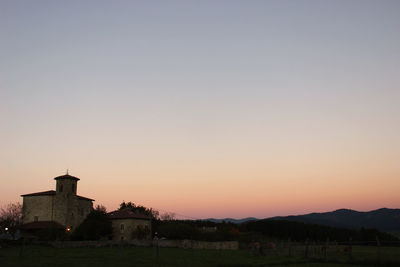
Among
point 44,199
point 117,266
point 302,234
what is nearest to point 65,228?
point 44,199

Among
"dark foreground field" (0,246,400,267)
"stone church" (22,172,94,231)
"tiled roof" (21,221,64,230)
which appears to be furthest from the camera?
"stone church" (22,172,94,231)

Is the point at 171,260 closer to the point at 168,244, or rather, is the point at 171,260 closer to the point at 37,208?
the point at 168,244

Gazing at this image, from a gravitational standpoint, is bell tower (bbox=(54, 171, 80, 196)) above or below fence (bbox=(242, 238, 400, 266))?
above

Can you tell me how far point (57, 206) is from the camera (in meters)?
82.2

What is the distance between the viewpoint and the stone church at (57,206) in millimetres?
81506

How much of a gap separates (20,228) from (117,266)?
5714 cm

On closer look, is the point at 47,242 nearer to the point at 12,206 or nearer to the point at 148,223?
the point at 148,223

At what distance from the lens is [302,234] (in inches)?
4990

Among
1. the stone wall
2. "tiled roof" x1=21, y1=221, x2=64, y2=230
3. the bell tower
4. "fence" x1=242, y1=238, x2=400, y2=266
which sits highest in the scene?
the bell tower

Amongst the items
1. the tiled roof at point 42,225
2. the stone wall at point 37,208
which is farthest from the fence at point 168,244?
the stone wall at point 37,208

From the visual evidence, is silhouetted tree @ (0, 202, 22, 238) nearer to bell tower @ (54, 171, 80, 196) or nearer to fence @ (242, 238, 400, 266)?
bell tower @ (54, 171, 80, 196)

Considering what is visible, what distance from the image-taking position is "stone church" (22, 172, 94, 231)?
81.5 metres

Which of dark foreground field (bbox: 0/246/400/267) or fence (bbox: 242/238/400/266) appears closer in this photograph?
dark foreground field (bbox: 0/246/400/267)

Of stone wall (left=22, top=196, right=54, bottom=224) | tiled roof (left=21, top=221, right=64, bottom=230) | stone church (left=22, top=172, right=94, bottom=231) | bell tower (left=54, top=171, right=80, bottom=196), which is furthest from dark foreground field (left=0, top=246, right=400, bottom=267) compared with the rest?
stone wall (left=22, top=196, right=54, bottom=224)
